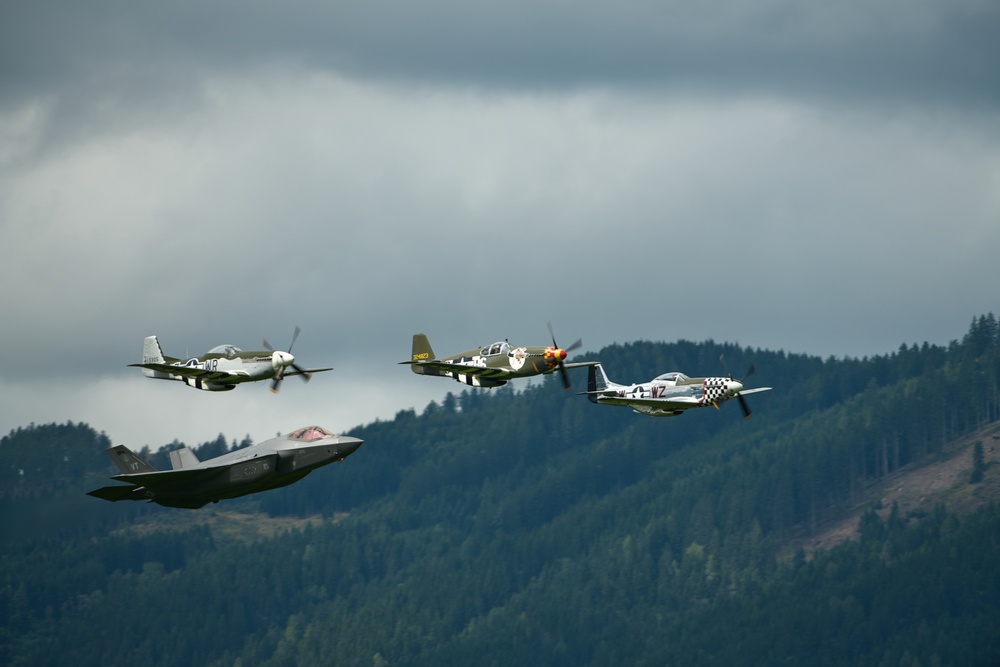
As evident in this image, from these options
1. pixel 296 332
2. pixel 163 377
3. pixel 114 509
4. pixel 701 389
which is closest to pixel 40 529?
pixel 114 509

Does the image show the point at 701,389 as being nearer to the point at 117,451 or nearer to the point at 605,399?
the point at 605,399

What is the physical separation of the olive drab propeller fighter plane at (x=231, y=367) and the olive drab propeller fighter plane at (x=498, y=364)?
1010 centimetres

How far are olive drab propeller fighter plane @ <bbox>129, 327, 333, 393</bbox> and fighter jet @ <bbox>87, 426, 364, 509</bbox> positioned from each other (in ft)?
28.7

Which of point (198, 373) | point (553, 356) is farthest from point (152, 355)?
point (553, 356)

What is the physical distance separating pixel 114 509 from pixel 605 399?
201 ft

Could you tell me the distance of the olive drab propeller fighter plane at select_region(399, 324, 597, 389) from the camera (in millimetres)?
146875

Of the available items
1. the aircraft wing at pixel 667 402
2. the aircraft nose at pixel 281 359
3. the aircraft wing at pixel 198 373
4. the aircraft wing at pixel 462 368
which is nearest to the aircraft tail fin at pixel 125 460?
the aircraft wing at pixel 198 373

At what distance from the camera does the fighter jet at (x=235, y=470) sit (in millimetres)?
134500

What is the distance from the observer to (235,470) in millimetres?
136250

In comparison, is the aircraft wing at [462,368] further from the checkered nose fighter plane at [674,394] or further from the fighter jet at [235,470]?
the fighter jet at [235,470]

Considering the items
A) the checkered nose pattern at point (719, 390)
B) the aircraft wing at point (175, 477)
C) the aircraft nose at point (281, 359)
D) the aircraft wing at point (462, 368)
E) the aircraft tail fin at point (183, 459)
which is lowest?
the aircraft wing at point (175, 477)

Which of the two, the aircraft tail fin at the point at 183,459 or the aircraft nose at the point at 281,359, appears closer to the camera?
the aircraft tail fin at the point at 183,459

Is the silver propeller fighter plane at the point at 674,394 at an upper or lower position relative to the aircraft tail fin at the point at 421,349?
lower

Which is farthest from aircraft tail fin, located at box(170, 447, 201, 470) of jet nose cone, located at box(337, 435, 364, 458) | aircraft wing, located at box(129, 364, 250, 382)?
jet nose cone, located at box(337, 435, 364, 458)
